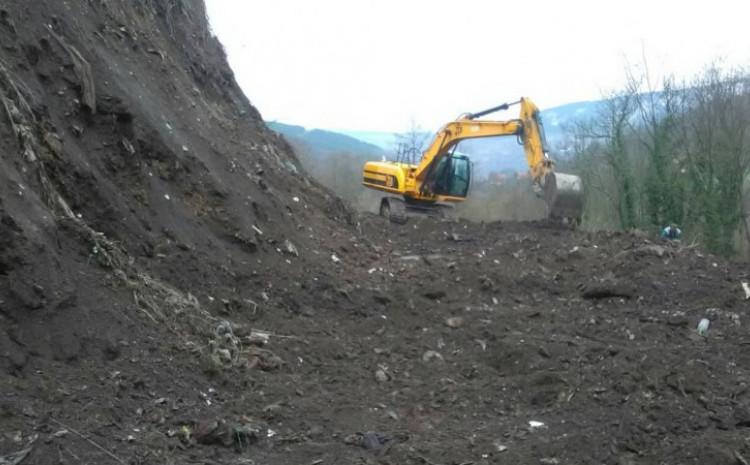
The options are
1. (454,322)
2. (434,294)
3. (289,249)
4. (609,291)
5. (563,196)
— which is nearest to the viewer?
(454,322)

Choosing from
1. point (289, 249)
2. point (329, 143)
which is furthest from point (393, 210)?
point (329, 143)

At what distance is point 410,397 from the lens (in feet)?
19.9

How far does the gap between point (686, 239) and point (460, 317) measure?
1832 centimetres

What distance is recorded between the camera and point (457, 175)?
1920 cm

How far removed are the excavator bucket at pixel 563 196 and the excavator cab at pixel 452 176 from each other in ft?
13.9

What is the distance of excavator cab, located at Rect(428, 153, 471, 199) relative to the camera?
19.0 meters

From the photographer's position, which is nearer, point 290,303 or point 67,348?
point 67,348

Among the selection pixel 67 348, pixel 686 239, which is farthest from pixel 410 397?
pixel 686 239

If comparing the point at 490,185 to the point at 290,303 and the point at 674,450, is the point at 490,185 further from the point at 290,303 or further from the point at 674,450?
the point at 674,450

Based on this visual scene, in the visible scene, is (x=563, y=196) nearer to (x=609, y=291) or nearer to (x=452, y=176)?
(x=452, y=176)

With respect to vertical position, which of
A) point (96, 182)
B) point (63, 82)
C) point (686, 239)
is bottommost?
point (686, 239)

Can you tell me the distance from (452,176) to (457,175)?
128 millimetres

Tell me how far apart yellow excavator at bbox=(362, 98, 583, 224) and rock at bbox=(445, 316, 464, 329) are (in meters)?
6.87

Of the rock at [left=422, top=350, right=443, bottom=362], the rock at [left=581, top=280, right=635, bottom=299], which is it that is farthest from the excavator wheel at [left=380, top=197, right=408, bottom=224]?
the rock at [left=422, top=350, right=443, bottom=362]
